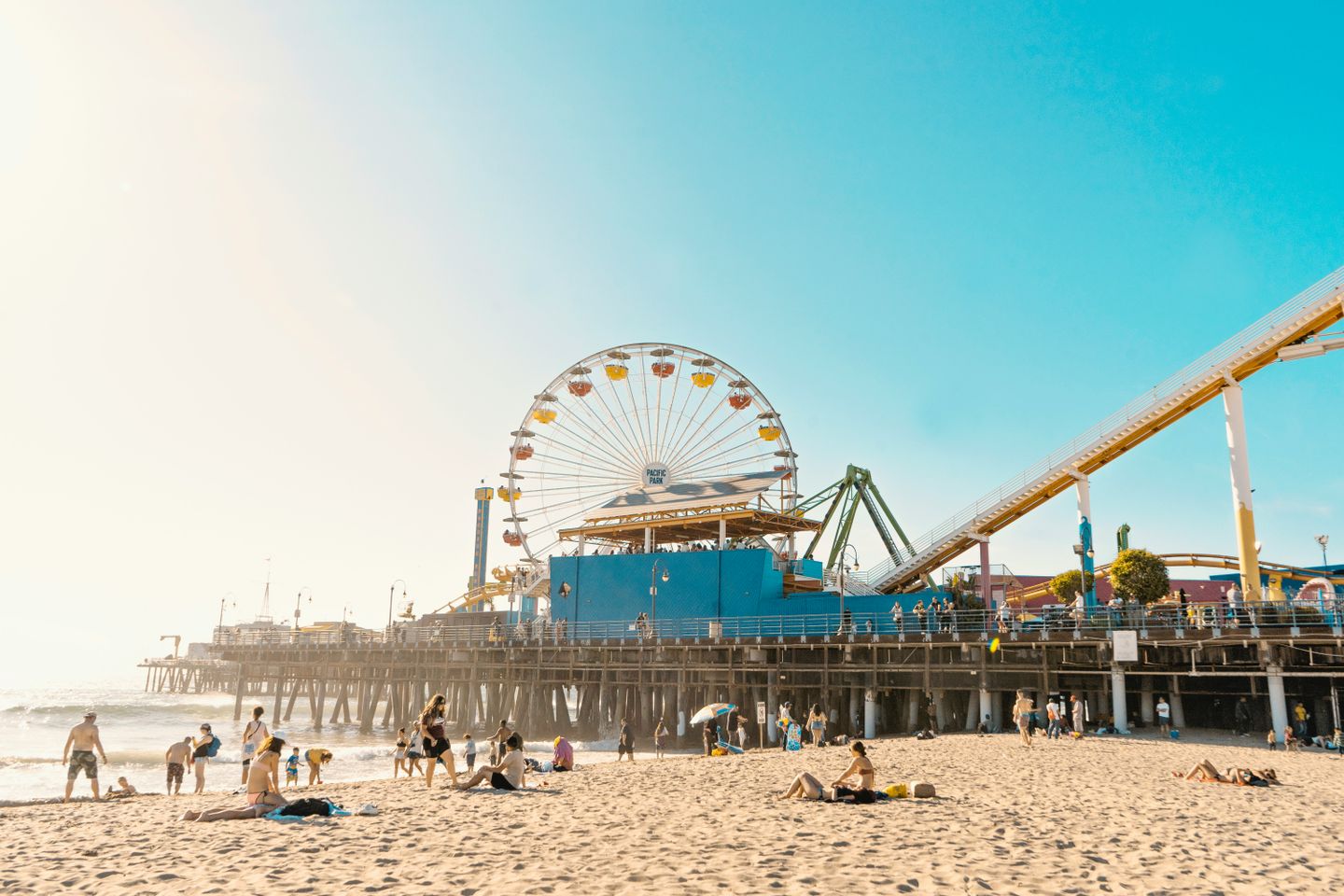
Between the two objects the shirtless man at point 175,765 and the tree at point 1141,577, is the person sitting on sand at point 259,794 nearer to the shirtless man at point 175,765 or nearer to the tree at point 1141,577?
the shirtless man at point 175,765

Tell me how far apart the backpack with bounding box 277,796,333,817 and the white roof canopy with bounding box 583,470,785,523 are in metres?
27.7

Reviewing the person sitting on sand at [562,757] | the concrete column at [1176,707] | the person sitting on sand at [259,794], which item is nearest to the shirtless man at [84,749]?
the person sitting on sand at [259,794]

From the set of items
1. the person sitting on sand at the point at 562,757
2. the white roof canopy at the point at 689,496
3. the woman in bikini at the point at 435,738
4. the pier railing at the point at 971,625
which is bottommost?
the person sitting on sand at the point at 562,757

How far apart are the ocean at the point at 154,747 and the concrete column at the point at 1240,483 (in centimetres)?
1956

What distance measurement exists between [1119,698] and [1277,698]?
353cm

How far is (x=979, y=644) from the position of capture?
86.1 feet

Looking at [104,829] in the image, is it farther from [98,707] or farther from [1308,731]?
[98,707]

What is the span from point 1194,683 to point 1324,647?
3751mm

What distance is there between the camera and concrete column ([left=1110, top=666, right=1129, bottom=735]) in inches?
916

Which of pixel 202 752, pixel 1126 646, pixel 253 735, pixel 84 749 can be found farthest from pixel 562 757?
pixel 1126 646

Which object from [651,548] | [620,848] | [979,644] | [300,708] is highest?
[651,548]

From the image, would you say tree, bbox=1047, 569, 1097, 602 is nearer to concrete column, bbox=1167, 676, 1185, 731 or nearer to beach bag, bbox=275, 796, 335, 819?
concrete column, bbox=1167, 676, 1185, 731

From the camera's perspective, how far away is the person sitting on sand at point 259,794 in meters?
10.8

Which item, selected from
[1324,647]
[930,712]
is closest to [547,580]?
[930,712]
